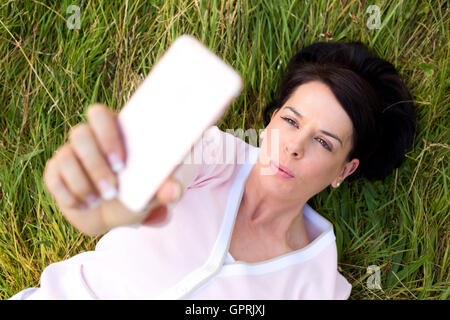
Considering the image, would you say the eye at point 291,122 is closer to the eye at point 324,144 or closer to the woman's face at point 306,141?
the woman's face at point 306,141

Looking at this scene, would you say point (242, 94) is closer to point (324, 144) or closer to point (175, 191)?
point (324, 144)

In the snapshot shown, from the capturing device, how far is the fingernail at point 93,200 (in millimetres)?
983

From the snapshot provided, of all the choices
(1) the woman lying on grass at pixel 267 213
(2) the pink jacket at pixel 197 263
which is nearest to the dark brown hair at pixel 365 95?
(1) the woman lying on grass at pixel 267 213

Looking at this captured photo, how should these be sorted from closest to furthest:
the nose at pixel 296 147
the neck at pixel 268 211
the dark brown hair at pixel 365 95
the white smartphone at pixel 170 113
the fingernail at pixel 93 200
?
the white smartphone at pixel 170 113 → the fingernail at pixel 93 200 → the nose at pixel 296 147 → the dark brown hair at pixel 365 95 → the neck at pixel 268 211

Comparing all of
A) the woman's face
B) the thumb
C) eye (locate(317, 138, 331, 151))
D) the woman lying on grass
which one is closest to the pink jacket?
the woman lying on grass

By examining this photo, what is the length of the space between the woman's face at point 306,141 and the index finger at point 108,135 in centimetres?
85

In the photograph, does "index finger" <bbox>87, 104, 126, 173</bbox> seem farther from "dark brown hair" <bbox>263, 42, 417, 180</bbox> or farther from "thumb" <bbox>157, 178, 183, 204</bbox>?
"dark brown hair" <bbox>263, 42, 417, 180</bbox>

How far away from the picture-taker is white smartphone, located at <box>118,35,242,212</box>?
2.87ft

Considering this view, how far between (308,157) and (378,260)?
3.16ft

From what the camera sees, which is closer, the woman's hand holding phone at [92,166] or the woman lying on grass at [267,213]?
the woman's hand holding phone at [92,166]

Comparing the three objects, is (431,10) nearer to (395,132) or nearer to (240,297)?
(395,132)

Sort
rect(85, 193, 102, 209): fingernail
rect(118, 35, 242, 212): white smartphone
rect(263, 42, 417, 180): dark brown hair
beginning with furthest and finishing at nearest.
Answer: rect(263, 42, 417, 180): dark brown hair → rect(85, 193, 102, 209): fingernail → rect(118, 35, 242, 212): white smartphone

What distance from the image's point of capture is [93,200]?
0.99 metres

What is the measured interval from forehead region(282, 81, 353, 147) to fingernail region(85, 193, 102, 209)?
960mm
